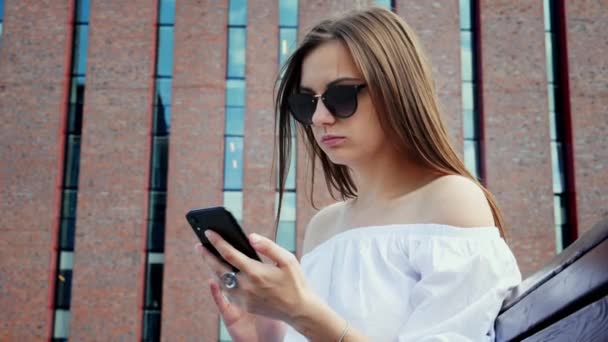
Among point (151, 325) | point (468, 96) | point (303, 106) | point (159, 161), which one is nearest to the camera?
point (303, 106)

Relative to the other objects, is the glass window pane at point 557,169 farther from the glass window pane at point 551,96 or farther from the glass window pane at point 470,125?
the glass window pane at point 470,125

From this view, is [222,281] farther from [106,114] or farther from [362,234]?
[106,114]

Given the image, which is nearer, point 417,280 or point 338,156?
point 417,280

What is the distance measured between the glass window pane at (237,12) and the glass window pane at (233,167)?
3137 mm

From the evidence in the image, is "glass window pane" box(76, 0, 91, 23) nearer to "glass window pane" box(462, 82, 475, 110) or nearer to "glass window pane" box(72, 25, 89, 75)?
"glass window pane" box(72, 25, 89, 75)

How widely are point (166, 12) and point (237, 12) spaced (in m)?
1.76

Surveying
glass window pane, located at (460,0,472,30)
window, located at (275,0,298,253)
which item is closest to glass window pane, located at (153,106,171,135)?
window, located at (275,0,298,253)

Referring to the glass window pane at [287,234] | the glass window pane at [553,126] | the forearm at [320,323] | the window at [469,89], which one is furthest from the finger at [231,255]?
the glass window pane at [553,126]

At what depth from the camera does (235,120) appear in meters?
15.4

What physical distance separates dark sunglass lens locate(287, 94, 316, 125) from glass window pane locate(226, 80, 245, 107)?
13.9 metres

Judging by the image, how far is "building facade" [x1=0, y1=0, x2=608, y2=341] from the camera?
47.4 ft

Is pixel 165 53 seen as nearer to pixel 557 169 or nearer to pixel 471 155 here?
pixel 471 155

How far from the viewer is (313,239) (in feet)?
6.86

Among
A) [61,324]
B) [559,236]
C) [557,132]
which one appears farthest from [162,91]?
[559,236]
